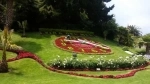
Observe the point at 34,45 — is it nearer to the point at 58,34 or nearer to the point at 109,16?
the point at 58,34

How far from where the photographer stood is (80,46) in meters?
29.7

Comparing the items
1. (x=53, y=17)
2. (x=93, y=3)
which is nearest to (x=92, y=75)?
(x=53, y=17)

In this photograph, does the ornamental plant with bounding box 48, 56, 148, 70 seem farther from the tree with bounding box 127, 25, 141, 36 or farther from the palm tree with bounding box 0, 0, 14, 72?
the tree with bounding box 127, 25, 141, 36

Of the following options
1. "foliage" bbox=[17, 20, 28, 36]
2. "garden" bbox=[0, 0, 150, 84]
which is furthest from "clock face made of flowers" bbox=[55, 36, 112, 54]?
"foliage" bbox=[17, 20, 28, 36]

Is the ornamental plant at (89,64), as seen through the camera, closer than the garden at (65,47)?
No

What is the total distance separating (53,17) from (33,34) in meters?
4.38

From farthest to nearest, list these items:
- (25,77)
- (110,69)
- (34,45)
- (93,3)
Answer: (93,3), (34,45), (110,69), (25,77)

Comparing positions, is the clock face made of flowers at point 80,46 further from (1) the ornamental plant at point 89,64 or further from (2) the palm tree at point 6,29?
(2) the palm tree at point 6,29

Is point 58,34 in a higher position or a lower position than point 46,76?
higher

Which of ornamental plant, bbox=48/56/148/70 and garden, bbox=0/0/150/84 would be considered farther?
ornamental plant, bbox=48/56/148/70

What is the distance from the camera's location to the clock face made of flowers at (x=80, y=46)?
28422mm

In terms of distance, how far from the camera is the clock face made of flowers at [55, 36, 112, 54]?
28.4 metres

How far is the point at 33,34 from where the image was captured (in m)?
33.8

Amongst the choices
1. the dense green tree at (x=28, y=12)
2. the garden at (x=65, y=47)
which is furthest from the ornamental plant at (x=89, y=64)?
the dense green tree at (x=28, y=12)
